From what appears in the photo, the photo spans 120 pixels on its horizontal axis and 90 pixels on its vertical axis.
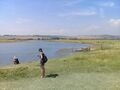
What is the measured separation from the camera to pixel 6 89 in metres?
20.1

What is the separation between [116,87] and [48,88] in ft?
15.2

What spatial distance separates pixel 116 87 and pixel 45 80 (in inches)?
231


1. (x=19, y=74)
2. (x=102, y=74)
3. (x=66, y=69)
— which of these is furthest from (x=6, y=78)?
(x=102, y=74)

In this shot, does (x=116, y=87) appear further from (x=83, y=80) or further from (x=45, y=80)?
(x=45, y=80)

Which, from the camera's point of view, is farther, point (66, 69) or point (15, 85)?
point (66, 69)

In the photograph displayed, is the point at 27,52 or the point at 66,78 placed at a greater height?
the point at 66,78

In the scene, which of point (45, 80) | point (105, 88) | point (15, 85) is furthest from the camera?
point (45, 80)

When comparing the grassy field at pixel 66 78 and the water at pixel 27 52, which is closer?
the grassy field at pixel 66 78

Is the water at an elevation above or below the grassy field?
below

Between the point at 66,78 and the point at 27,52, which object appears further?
the point at 27,52

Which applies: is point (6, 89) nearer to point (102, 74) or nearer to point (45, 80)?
point (45, 80)

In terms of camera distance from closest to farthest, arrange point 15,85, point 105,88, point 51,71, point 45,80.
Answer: point 105,88
point 15,85
point 45,80
point 51,71

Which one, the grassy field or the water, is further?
the water

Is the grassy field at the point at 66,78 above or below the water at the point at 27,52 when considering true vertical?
above
